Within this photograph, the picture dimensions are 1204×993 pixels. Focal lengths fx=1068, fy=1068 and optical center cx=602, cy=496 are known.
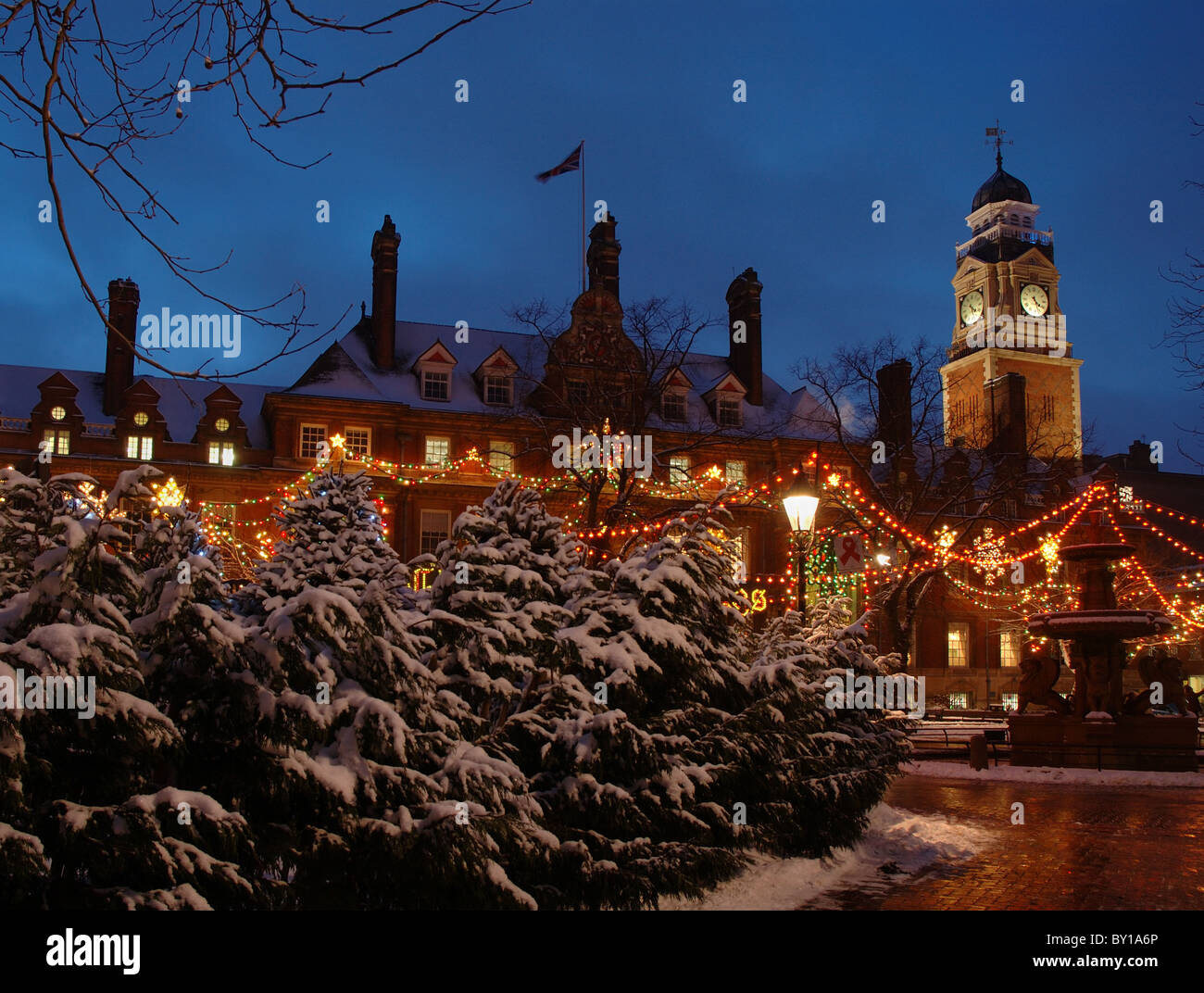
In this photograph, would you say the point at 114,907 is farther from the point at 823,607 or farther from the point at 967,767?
the point at 967,767

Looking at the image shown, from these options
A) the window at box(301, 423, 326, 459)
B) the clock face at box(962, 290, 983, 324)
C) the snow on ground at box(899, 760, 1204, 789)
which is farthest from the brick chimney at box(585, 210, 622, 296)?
the clock face at box(962, 290, 983, 324)

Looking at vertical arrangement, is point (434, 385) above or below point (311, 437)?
above

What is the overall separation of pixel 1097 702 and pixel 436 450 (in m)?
29.8

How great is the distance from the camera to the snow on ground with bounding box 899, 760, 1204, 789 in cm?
1983

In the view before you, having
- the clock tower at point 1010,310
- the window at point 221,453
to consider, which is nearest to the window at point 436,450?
the window at point 221,453

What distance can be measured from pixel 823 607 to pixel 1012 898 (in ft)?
23.3

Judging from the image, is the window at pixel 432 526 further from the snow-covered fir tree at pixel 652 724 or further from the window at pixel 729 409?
the snow-covered fir tree at pixel 652 724

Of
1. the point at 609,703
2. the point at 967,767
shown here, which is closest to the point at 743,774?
the point at 609,703

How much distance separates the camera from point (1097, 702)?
22.9m

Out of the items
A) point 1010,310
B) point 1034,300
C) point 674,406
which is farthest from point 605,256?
point 1034,300

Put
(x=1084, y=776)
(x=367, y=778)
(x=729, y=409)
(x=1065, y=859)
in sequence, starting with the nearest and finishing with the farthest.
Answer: (x=367, y=778)
(x=1065, y=859)
(x=1084, y=776)
(x=729, y=409)

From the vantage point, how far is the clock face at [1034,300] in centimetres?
9281

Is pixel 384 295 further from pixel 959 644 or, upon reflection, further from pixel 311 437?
pixel 959 644
